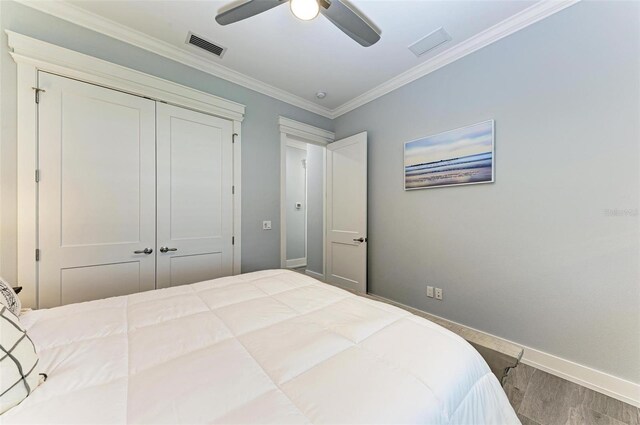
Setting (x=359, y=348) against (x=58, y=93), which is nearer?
(x=359, y=348)

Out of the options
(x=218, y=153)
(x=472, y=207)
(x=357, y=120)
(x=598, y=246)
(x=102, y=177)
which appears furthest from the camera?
(x=357, y=120)

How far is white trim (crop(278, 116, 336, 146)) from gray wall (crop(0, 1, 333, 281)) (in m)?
0.09

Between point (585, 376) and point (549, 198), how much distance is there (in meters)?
1.28

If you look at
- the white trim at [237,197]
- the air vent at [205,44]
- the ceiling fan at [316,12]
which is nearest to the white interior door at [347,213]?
the white trim at [237,197]

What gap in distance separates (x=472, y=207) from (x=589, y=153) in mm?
832

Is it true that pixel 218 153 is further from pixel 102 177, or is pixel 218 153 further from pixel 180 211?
pixel 102 177

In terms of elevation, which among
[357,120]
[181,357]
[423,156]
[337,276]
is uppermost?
[357,120]

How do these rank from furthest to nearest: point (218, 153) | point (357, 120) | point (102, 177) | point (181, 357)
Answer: point (357, 120) < point (218, 153) < point (102, 177) < point (181, 357)

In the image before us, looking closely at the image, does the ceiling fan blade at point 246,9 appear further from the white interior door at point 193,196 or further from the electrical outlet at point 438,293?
the electrical outlet at point 438,293

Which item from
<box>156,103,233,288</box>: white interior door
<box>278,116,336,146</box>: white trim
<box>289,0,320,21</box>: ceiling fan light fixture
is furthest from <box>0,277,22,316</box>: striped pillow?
<box>278,116,336,146</box>: white trim

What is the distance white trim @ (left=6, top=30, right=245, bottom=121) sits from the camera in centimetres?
177

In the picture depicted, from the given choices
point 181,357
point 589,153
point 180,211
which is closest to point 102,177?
point 180,211

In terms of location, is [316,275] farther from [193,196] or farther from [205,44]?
[205,44]

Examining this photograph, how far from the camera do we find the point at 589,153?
173 cm
